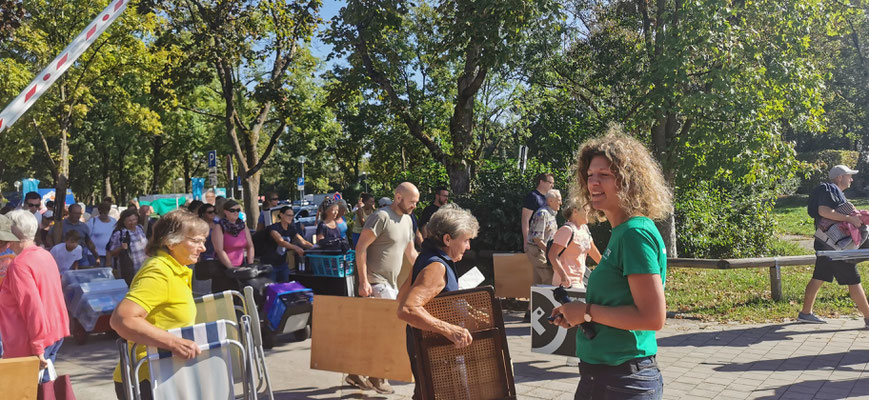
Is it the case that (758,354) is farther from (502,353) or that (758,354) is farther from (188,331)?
(188,331)

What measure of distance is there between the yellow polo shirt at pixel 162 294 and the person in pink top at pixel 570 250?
3.52 m

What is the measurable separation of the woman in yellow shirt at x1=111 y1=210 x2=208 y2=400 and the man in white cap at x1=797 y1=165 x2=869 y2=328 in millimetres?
6899

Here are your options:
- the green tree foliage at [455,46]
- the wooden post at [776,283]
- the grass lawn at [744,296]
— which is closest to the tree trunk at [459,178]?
the green tree foliage at [455,46]

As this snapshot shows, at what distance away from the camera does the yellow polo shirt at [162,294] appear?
3.52 meters

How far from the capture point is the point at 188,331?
3.64m

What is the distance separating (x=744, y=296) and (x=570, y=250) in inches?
198

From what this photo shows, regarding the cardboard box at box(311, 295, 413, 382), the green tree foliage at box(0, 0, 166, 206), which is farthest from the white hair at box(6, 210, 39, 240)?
the green tree foliage at box(0, 0, 166, 206)

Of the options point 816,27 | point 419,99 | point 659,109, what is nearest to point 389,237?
point 659,109

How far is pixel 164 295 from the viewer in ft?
11.8

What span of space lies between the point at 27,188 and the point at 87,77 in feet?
54.9

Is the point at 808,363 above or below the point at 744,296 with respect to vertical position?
below

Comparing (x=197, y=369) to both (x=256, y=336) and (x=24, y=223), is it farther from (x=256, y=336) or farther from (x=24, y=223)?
(x=24, y=223)

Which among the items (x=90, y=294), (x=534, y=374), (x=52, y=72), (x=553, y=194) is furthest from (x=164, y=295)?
(x=90, y=294)

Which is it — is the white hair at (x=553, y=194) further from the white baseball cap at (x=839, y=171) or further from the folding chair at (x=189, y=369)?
the folding chair at (x=189, y=369)
